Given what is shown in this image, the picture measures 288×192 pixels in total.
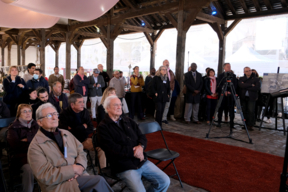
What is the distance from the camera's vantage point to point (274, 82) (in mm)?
6480

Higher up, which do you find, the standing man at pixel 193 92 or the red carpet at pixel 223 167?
the standing man at pixel 193 92

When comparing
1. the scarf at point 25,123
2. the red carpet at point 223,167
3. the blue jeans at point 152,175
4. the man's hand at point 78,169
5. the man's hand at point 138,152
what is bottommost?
the red carpet at point 223,167

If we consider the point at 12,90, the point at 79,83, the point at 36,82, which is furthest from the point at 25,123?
the point at 79,83

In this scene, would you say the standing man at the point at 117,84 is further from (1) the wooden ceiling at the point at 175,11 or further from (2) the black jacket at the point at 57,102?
(1) the wooden ceiling at the point at 175,11

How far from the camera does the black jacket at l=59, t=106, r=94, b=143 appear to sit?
3.33 meters

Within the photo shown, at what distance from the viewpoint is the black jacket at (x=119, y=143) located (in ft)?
7.77

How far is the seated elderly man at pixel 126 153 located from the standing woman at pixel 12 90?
2.90 m

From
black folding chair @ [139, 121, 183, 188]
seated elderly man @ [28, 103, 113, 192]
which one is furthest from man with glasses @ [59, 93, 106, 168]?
seated elderly man @ [28, 103, 113, 192]

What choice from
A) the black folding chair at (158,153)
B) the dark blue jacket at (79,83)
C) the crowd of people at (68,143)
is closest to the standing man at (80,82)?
the dark blue jacket at (79,83)

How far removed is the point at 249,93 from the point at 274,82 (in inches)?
37.3

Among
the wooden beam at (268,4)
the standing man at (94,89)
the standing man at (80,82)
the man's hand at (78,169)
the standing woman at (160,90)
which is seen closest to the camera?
the man's hand at (78,169)

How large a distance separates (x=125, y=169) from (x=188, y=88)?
15.6 feet

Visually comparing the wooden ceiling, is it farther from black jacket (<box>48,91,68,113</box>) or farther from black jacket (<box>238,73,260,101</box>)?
black jacket (<box>48,91,68,113</box>)

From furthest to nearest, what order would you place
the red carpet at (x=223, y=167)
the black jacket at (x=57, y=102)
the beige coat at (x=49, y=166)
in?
the black jacket at (x=57, y=102)
the red carpet at (x=223, y=167)
the beige coat at (x=49, y=166)
